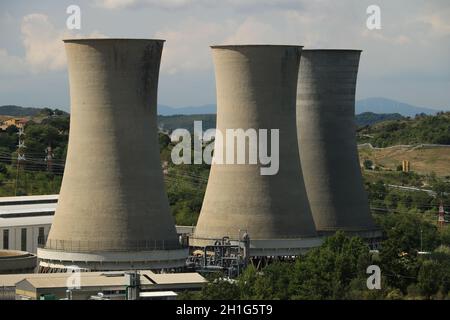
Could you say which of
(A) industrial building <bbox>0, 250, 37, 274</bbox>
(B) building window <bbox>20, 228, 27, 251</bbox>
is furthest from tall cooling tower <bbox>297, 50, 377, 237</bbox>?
(A) industrial building <bbox>0, 250, 37, 274</bbox>

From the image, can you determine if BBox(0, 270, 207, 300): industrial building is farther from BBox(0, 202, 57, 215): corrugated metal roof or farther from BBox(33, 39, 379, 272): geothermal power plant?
BBox(0, 202, 57, 215): corrugated metal roof

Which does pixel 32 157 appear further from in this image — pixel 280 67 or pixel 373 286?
pixel 373 286

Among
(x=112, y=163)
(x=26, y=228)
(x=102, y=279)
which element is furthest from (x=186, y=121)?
(x=102, y=279)

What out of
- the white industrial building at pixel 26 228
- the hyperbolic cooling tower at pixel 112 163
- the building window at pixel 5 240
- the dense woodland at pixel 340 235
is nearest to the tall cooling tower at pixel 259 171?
the dense woodland at pixel 340 235

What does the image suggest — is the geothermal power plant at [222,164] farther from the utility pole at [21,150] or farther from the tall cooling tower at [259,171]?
the utility pole at [21,150]

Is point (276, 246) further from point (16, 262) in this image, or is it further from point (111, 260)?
point (16, 262)

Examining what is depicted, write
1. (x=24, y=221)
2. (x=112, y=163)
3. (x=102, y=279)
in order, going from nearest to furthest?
(x=102, y=279) → (x=112, y=163) → (x=24, y=221)

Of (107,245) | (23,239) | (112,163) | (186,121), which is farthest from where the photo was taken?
(186,121)
